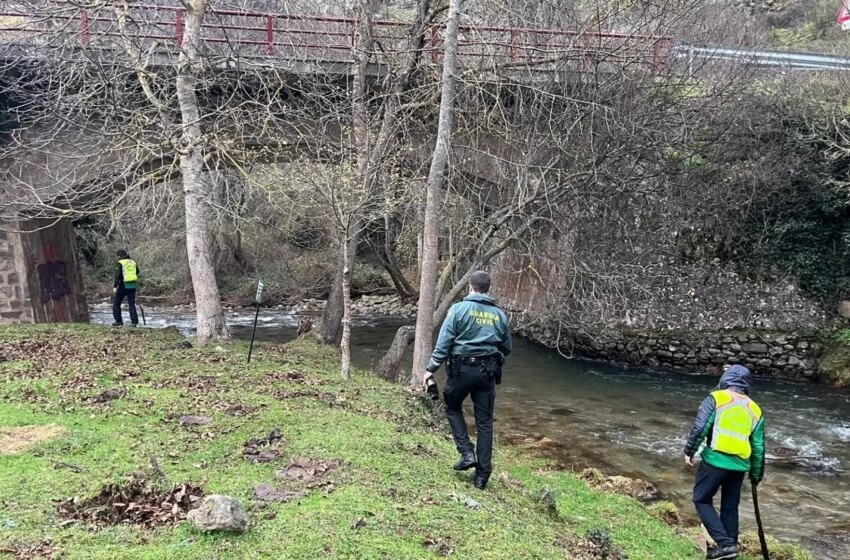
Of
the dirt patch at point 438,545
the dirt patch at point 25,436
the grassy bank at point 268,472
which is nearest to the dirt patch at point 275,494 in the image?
the grassy bank at point 268,472

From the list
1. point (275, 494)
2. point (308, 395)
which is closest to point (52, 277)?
point (308, 395)

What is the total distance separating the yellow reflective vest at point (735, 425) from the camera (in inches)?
235

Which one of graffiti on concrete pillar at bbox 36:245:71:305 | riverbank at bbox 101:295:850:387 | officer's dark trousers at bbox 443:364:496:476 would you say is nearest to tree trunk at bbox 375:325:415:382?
riverbank at bbox 101:295:850:387

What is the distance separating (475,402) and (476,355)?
1.62ft

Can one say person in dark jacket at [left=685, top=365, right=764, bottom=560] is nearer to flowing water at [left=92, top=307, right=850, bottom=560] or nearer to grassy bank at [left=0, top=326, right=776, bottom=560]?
grassy bank at [left=0, top=326, right=776, bottom=560]

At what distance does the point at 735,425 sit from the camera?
597cm

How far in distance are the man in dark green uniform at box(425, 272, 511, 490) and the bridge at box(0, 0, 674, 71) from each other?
23.8 feet

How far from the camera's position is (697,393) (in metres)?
14.4

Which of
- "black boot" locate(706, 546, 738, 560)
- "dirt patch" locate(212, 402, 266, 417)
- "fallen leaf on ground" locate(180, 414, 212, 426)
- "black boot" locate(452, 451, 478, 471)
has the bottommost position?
"black boot" locate(706, 546, 738, 560)

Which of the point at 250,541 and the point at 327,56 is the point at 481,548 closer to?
the point at 250,541

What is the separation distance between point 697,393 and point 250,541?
41.6 feet

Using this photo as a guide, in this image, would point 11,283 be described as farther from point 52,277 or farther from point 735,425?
point 735,425

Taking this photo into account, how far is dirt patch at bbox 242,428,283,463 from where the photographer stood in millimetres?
5934

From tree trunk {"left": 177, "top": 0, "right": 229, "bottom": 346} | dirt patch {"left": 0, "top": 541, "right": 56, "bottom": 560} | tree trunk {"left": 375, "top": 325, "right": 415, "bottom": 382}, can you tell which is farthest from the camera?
tree trunk {"left": 375, "top": 325, "right": 415, "bottom": 382}
